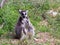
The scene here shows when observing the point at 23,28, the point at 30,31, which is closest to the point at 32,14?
the point at 30,31

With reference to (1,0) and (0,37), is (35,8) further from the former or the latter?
(0,37)

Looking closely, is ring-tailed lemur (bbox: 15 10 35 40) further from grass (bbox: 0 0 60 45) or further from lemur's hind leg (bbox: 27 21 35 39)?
grass (bbox: 0 0 60 45)

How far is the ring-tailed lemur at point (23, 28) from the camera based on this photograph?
890 cm

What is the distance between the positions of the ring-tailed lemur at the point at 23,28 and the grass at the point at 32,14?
0.44 metres

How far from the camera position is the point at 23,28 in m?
8.93

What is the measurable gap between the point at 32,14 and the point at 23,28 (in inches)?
72.0

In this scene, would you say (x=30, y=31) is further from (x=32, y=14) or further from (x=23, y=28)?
(x=32, y=14)

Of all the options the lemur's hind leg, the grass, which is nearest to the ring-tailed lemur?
the lemur's hind leg

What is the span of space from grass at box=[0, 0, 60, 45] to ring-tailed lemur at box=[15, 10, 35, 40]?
0.44m

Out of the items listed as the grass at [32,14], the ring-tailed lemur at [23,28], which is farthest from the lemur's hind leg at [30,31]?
the grass at [32,14]

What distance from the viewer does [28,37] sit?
29.0 feet

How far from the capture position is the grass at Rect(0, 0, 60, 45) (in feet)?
31.0

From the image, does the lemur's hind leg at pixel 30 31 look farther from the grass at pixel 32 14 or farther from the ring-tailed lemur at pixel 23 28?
the grass at pixel 32 14

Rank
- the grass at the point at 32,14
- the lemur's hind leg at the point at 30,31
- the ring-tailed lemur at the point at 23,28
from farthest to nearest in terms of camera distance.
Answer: the grass at the point at 32,14, the lemur's hind leg at the point at 30,31, the ring-tailed lemur at the point at 23,28
